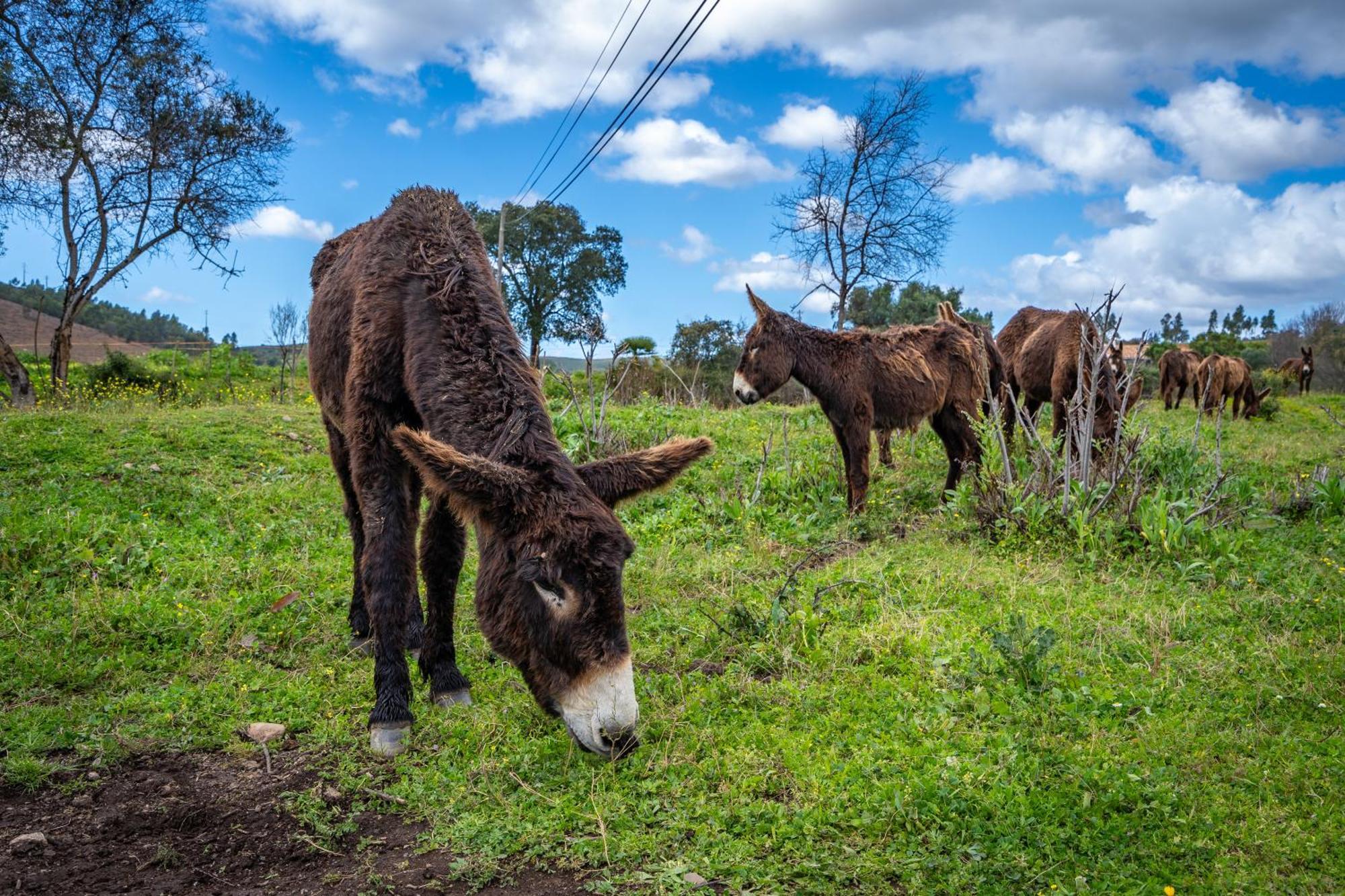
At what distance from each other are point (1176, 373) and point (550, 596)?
24023 mm

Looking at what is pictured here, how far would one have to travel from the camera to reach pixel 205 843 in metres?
3.60

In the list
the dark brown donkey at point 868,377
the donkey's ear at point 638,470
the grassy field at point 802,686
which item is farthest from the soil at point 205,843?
the dark brown donkey at point 868,377

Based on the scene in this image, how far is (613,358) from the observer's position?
10.2 meters

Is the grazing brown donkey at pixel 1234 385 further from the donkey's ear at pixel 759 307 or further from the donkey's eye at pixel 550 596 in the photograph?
the donkey's eye at pixel 550 596

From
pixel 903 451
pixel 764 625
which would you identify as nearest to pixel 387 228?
pixel 764 625

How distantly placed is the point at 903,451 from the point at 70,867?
34.2ft

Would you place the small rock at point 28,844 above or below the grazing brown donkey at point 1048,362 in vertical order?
below

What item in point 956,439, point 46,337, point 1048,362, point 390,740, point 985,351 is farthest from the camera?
point 46,337

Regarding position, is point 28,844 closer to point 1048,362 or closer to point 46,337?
point 1048,362

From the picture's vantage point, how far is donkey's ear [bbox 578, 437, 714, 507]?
387 centimetres

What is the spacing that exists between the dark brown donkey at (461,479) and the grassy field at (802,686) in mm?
484

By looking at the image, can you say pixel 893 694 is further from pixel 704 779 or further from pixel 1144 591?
pixel 1144 591

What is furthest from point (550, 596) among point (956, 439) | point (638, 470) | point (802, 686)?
point (956, 439)

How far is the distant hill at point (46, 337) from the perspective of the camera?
27.3 metres
